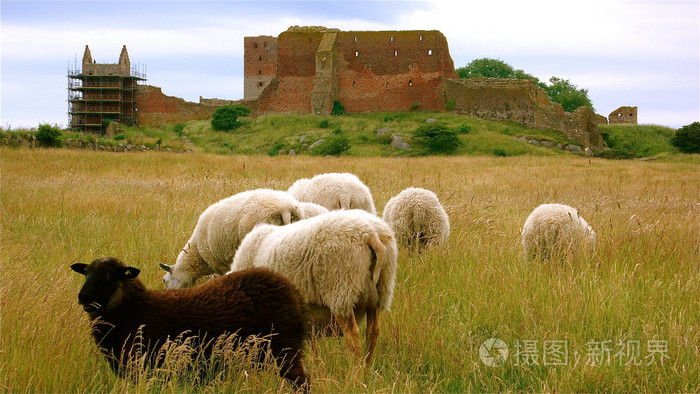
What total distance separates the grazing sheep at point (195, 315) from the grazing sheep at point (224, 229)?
180 cm

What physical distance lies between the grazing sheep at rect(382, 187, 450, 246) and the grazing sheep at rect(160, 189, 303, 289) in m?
1.54

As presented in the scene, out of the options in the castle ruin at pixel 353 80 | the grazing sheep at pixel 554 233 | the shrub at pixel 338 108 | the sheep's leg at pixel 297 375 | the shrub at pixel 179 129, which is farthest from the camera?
the shrub at pixel 338 108

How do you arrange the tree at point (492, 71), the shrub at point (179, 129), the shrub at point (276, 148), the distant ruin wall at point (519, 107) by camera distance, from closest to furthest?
the shrub at point (276, 148)
the distant ruin wall at point (519, 107)
the shrub at point (179, 129)
the tree at point (492, 71)

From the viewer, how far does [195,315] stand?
3197 millimetres

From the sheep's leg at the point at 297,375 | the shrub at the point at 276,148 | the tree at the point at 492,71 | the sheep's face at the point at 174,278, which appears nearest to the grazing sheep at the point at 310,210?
the sheep's face at the point at 174,278

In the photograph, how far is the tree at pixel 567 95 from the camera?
6875 cm

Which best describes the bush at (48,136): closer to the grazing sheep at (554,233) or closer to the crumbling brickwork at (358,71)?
the grazing sheep at (554,233)

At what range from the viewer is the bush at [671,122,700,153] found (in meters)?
38.9

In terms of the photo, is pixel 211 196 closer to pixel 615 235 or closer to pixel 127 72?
pixel 615 235

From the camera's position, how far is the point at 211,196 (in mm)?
9492

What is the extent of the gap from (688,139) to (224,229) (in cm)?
4331

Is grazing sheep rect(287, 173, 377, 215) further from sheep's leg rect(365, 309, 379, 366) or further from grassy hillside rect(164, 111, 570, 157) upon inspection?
grassy hillside rect(164, 111, 570, 157)

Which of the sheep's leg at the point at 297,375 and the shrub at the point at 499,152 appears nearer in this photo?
the sheep's leg at the point at 297,375

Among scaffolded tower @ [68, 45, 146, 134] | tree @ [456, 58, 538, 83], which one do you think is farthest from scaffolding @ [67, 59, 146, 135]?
tree @ [456, 58, 538, 83]
